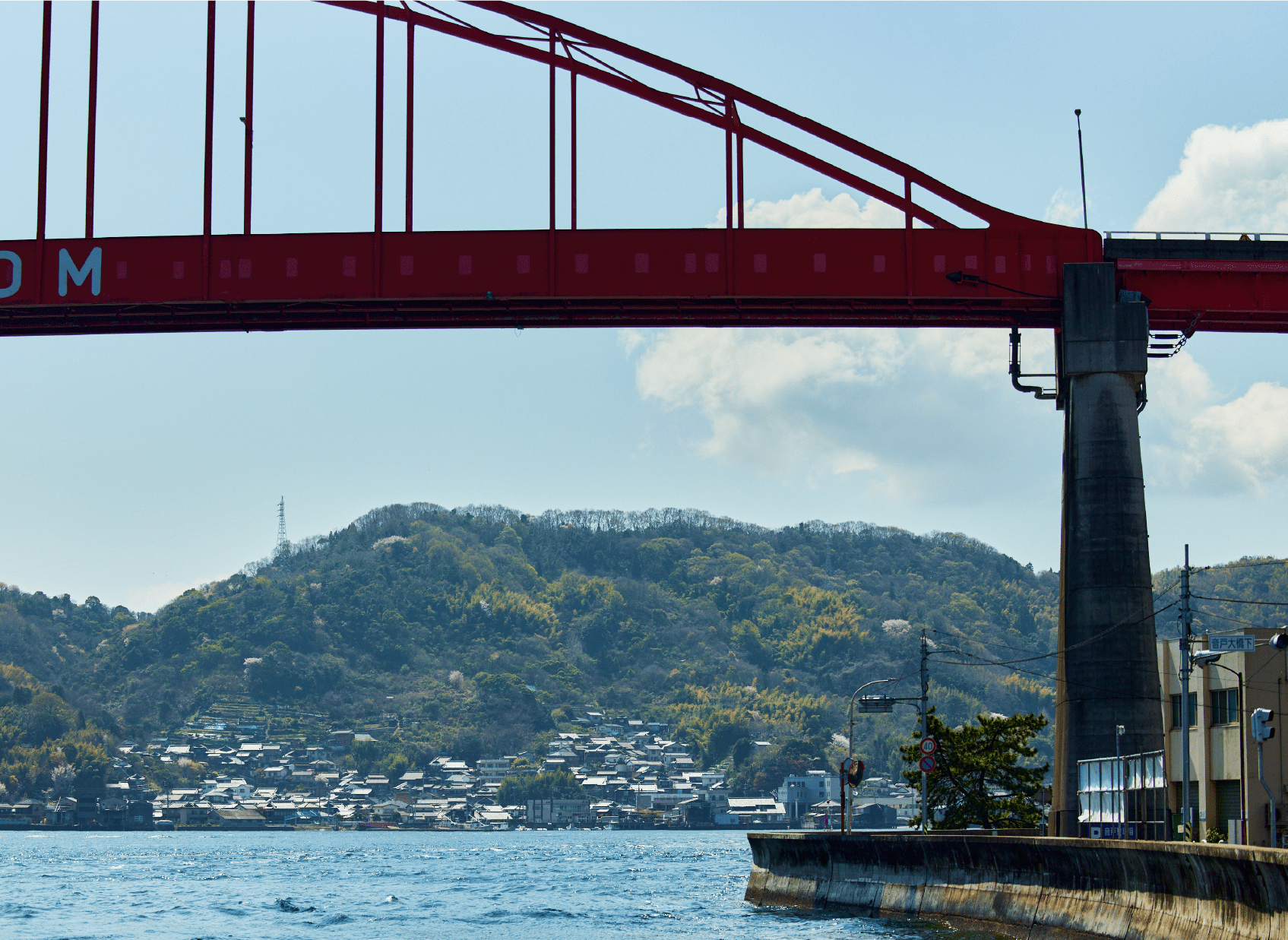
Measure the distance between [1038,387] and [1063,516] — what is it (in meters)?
5.31

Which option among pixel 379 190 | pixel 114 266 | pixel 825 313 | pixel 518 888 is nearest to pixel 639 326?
pixel 825 313

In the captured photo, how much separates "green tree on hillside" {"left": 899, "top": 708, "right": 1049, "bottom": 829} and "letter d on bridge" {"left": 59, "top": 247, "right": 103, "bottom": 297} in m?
42.3

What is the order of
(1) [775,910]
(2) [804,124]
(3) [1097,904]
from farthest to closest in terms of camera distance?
(1) [775,910] → (2) [804,124] → (3) [1097,904]

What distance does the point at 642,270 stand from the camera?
2293 inches

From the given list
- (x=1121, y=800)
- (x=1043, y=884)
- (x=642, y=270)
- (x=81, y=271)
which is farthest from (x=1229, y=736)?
(x=81, y=271)

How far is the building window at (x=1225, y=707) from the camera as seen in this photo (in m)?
64.9

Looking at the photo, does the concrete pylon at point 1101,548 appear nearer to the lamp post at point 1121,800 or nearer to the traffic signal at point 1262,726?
the lamp post at point 1121,800

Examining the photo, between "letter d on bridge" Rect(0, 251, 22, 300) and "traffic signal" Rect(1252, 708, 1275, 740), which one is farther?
"letter d on bridge" Rect(0, 251, 22, 300)

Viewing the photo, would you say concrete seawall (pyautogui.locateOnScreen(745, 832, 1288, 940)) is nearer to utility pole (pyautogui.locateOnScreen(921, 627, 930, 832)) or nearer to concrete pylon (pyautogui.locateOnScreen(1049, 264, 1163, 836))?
utility pole (pyautogui.locateOnScreen(921, 627, 930, 832))

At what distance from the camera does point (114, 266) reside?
192 feet

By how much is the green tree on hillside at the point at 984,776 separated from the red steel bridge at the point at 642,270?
26.0 m

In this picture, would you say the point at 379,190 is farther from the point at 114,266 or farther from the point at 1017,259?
the point at 1017,259

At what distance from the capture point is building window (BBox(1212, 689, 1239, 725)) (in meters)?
64.9

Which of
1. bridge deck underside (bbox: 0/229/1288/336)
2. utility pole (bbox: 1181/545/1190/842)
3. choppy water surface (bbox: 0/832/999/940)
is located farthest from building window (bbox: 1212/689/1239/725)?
utility pole (bbox: 1181/545/1190/842)
